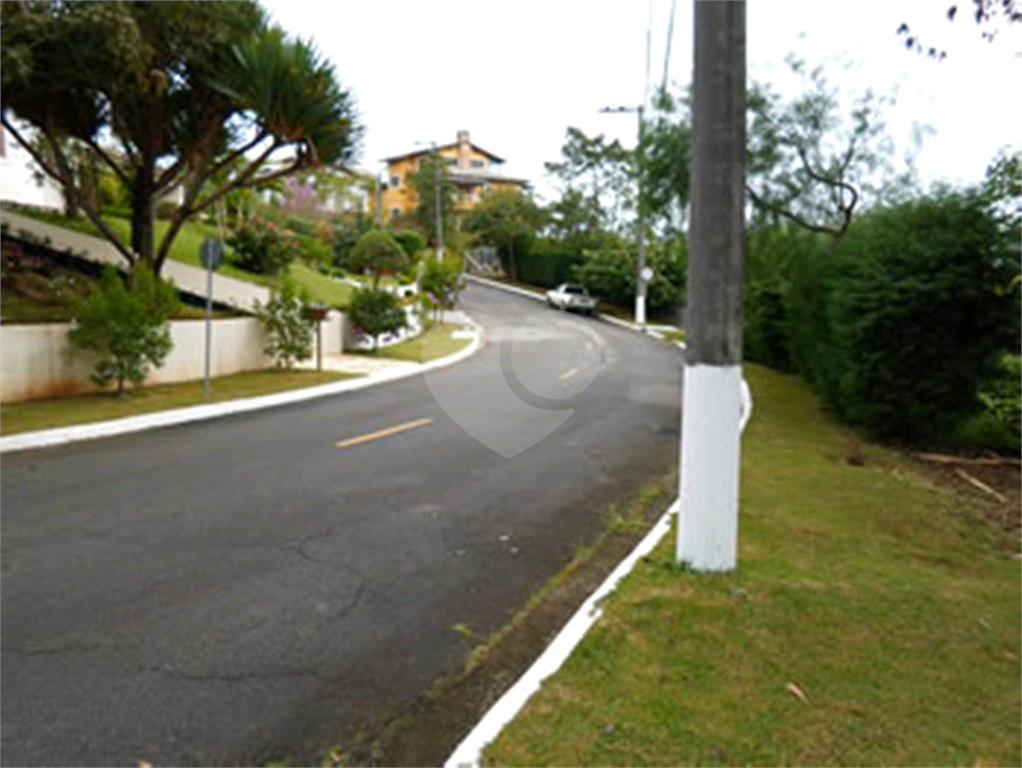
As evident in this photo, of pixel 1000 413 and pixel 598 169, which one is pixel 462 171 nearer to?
pixel 598 169

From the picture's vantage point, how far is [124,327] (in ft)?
41.9

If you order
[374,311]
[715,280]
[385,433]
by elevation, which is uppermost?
[374,311]

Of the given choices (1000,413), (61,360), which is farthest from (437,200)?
(1000,413)

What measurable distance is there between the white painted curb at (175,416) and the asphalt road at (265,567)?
484 mm

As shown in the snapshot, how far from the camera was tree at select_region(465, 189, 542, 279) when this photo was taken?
53938 mm

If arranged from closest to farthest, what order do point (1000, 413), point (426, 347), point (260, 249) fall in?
point (1000, 413) → point (426, 347) → point (260, 249)

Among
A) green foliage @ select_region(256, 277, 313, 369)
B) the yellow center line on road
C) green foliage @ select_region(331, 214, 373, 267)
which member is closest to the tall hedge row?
the yellow center line on road

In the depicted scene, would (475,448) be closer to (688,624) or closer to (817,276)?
(688,624)

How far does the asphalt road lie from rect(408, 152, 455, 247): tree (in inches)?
1717

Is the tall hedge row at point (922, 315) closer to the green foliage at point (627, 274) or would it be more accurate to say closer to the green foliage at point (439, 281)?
the green foliage at point (439, 281)

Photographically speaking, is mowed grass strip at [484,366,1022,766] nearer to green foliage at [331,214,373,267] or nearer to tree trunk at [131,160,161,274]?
tree trunk at [131,160,161,274]

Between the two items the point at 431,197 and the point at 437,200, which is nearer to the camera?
the point at 437,200

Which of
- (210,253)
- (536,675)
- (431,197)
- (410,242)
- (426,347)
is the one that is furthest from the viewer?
(431,197)

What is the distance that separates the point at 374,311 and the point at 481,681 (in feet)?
65.0
